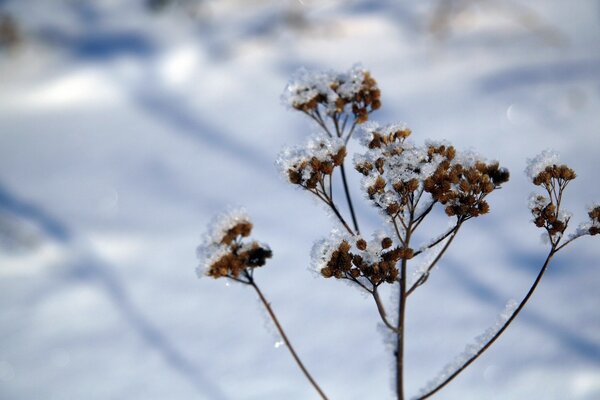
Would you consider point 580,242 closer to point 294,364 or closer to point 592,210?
point 592,210

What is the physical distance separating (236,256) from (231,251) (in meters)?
0.02

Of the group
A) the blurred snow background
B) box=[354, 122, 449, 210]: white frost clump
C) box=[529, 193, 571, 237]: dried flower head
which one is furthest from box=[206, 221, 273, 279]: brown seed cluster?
box=[529, 193, 571, 237]: dried flower head

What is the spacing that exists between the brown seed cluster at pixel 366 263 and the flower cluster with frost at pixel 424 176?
11 cm

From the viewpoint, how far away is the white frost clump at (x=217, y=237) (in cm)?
121

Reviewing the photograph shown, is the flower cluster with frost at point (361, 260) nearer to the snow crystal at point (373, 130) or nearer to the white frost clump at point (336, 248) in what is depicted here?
the white frost clump at point (336, 248)

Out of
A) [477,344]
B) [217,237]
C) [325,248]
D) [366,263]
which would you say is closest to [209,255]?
[217,237]

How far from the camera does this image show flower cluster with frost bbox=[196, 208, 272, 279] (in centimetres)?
118

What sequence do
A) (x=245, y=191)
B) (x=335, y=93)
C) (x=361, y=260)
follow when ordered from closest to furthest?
1. (x=361, y=260)
2. (x=335, y=93)
3. (x=245, y=191)

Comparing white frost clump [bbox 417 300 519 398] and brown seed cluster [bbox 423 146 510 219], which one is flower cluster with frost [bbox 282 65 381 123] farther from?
white frost clump [bbox 417 300 519 398]

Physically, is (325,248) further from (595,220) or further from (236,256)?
(595,220)

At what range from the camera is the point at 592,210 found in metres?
1.26

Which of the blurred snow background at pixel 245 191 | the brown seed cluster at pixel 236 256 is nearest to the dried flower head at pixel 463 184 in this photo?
the brown seed cluster at pixel 236 256

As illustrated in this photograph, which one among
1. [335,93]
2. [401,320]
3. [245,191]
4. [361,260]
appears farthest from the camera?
[245,191]

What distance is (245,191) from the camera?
10.2ft
